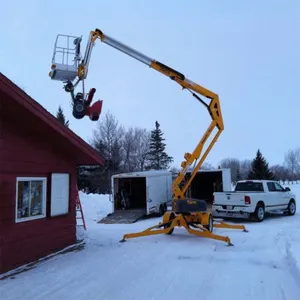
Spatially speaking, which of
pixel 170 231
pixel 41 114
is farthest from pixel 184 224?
pixel 41 114

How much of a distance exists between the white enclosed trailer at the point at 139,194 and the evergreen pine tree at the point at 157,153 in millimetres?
34646

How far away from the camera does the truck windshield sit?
16.7 m

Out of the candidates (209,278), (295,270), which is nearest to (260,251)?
(295,270)

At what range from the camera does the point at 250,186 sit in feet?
55.8

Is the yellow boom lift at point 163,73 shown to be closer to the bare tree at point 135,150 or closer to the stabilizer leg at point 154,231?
the stabilizer leg at point 154,231

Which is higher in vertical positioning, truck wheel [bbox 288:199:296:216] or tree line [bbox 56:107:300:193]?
tree line [bbox 56:107:300:193]

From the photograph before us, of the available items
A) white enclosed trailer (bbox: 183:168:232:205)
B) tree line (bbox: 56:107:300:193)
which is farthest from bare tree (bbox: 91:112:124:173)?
white enclosed trailer (bbox: 183:168:232:205)

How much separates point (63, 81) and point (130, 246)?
5.34 metres

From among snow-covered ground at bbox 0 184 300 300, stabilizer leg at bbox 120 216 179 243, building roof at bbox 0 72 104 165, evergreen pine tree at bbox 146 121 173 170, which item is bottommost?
snow-covered ground at bbox 0 184 300 300

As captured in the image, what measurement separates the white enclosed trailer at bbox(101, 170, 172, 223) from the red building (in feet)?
22.3

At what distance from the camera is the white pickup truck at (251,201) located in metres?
15.1

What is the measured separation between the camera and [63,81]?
11.2 meters

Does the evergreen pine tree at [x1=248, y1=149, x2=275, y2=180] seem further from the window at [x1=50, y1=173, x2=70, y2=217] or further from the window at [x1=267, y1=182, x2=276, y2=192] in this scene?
the window at [x1=50, y1=173, x2=70, y2=217]

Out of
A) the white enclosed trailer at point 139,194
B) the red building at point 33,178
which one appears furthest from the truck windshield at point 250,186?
the red building at point 33,178
